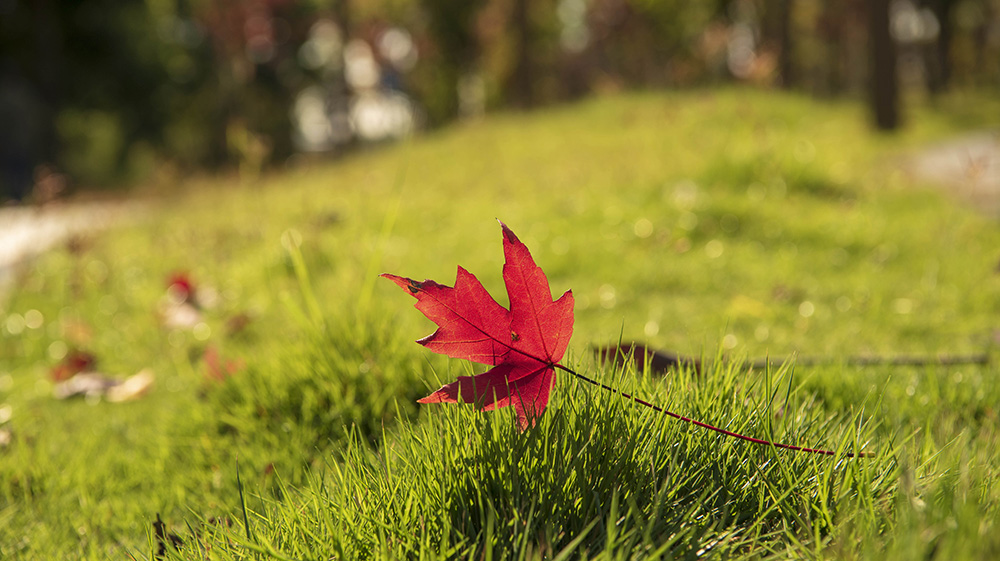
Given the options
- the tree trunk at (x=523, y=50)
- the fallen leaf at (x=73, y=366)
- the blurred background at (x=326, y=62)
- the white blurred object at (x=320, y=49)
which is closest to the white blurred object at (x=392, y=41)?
the blurred background at (x=326, y=62)

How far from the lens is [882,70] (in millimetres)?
9953

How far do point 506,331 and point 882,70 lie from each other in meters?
10.6

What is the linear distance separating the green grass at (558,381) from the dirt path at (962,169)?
352mm

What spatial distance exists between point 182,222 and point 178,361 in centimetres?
→ 428

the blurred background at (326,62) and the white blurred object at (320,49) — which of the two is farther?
the white blurred object at (320,49)

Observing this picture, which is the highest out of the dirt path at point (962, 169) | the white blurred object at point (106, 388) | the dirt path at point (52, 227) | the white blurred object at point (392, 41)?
the white blurred object at point (392, 41)

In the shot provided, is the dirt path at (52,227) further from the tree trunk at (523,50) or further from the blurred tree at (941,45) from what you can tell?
the blurred tree at (941,45)

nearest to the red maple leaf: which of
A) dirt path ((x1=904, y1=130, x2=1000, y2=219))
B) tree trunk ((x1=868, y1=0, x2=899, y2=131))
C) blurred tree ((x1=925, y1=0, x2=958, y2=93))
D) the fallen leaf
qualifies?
the fallen leaf

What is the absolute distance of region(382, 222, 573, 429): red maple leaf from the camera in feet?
3.38

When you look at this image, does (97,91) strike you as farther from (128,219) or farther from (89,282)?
(89,282)

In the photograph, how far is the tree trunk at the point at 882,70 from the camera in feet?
31.1

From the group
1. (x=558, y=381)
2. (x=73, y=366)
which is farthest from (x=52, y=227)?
(x=558, y=381)

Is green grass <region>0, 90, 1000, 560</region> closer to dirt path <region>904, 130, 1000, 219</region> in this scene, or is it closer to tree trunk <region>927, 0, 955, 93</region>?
dirt path <region>904, 130, 1000, 219</region>

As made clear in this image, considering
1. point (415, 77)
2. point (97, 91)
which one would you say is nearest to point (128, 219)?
point (97, 91)
